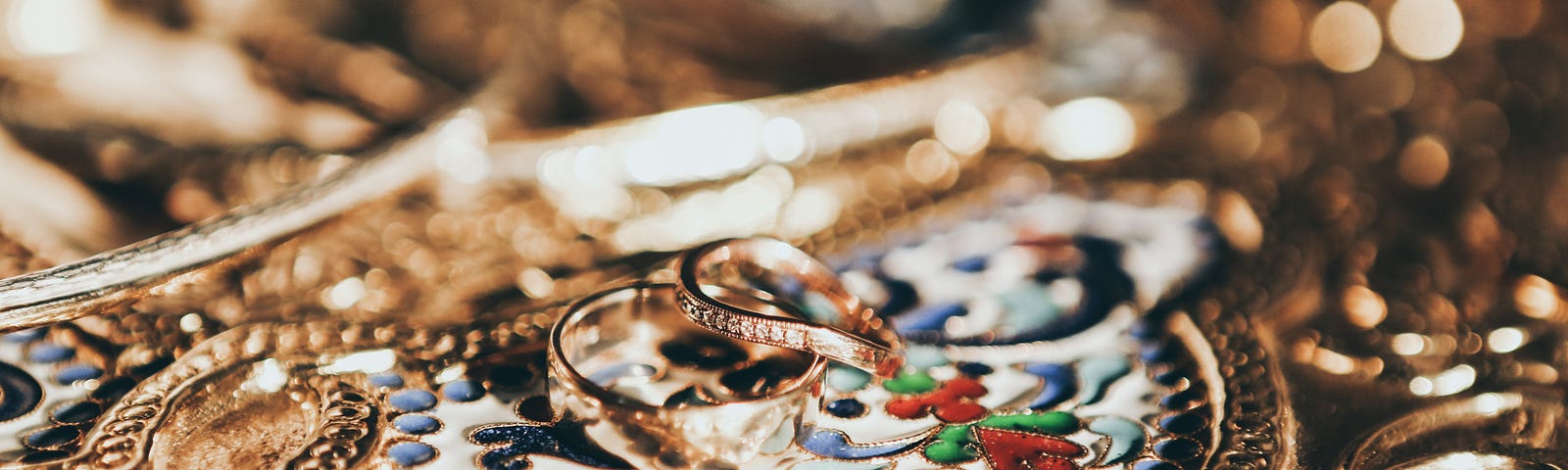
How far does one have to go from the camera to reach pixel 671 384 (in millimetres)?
396

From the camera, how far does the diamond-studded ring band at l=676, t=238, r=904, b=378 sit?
0.38 metres

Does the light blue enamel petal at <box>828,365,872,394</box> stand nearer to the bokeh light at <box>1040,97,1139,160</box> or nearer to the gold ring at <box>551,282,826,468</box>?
the gold ring at <box>551,282,826,468</box>

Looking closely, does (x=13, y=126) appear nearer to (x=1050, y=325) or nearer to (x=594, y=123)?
(x=594, y=123)

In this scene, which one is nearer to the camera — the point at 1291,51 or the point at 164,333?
the point at 164,333

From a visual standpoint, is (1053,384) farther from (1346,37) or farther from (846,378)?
(1346,37)

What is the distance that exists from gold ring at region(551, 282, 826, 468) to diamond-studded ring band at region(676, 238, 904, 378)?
0.03 feet

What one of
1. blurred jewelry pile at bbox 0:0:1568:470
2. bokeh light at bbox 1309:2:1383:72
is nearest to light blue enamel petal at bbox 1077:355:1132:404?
blurred jewelry pile at bbox 0:0:1568:470

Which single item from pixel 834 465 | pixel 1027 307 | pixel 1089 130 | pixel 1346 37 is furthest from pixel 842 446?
pixel 1346 37

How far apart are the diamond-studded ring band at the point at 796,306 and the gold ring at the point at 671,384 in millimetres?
11

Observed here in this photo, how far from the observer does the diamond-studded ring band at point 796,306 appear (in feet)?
1.24

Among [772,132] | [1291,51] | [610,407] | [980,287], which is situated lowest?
[610,407]

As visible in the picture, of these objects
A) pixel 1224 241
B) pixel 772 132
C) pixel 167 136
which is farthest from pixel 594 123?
pixel 1224 241

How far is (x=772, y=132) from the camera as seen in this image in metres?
0.59

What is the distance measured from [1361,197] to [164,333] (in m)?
0.51
